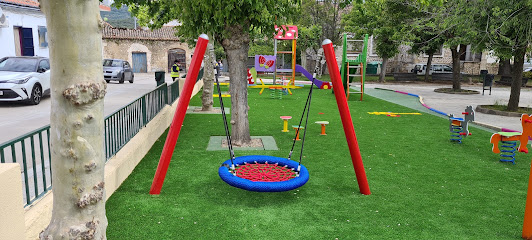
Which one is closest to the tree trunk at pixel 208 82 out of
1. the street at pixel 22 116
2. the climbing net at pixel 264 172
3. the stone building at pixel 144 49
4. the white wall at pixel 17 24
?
the street at pixel 22 116

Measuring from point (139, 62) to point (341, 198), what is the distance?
36.4 metres

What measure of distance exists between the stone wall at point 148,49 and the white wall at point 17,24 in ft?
44.8

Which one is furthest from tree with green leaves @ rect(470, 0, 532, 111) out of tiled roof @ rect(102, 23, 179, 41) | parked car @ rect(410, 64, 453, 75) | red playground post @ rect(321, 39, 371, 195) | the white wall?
tiled roof @ rect(102, 23, 179, 41)

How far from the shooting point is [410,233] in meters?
4.34

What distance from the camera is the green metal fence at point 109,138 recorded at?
3.88 metres

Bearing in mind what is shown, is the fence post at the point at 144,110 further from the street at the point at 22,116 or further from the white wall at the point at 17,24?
the white wall at the point at 17,24

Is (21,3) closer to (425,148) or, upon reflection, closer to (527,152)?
(425,148)

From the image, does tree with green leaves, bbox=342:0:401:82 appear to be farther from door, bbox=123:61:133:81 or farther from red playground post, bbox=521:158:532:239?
red playground post, bbox=521:158:532:239

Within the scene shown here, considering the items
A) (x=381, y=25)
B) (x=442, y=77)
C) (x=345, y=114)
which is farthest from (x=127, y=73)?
(x=442, y=77)

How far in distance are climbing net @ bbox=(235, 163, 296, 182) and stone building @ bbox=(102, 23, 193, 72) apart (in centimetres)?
3388

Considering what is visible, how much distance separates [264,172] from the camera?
573 centimetres

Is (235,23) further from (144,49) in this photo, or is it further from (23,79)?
(144,49)

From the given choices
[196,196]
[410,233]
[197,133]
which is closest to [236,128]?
[197,133]

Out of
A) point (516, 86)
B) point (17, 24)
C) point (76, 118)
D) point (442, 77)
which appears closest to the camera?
point (76, 118)
